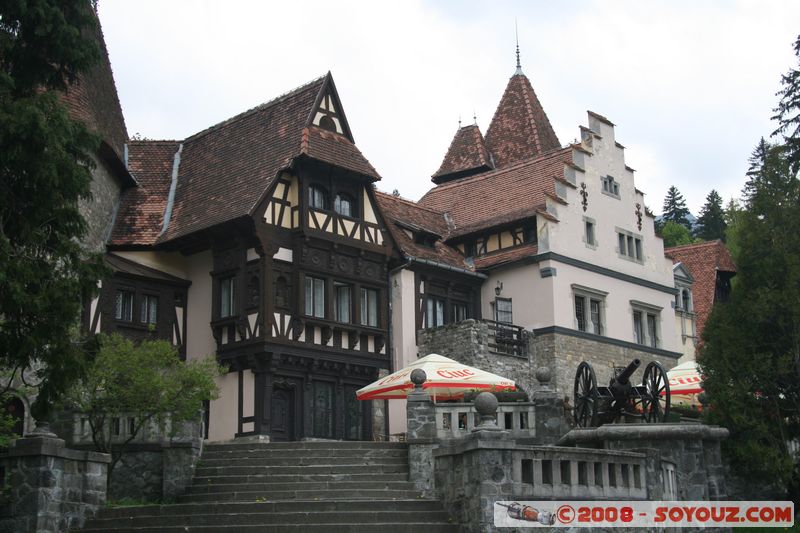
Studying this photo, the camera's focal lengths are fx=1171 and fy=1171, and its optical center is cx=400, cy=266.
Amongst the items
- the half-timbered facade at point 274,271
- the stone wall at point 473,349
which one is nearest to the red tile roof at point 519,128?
the stone wall at point 473,349

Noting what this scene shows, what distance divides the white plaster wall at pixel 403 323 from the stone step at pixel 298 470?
11.1 m

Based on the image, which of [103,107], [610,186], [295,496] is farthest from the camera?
[610,186]

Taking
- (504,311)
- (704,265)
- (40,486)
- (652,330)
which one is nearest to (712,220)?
(704,265)

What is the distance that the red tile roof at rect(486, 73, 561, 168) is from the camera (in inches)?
1948

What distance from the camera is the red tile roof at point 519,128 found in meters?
49.5

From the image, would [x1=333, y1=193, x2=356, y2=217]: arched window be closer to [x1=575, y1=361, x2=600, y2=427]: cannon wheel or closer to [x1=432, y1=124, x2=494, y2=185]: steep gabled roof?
[x1=575, y1=361, x2=600, y2=427]: cannon wheel

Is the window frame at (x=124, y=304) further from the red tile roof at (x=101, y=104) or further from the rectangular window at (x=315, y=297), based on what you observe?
the rectangular window at (x=315, y=297)

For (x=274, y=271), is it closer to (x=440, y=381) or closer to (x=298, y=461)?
(x=440, y=381)

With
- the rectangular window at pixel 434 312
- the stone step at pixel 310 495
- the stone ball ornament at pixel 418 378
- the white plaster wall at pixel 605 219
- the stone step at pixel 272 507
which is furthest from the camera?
the white plaster wall at pixel 605 219

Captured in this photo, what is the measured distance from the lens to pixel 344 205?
33250 millimetres

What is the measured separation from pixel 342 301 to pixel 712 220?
4702 centimetres

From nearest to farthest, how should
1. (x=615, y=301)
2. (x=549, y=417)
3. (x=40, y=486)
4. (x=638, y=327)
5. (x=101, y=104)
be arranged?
(x=40, y=486), (x=549, y=417), (x=101, y=104), (x=615, y=301), (x=638, y=327)

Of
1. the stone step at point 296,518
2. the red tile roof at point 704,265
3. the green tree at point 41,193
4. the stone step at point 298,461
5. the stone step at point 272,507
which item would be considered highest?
the red tile roof at point 704,265

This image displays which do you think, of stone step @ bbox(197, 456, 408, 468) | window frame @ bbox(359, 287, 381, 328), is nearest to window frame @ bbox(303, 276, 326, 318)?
window frame @ bbox(359, 287, 381, 328)
